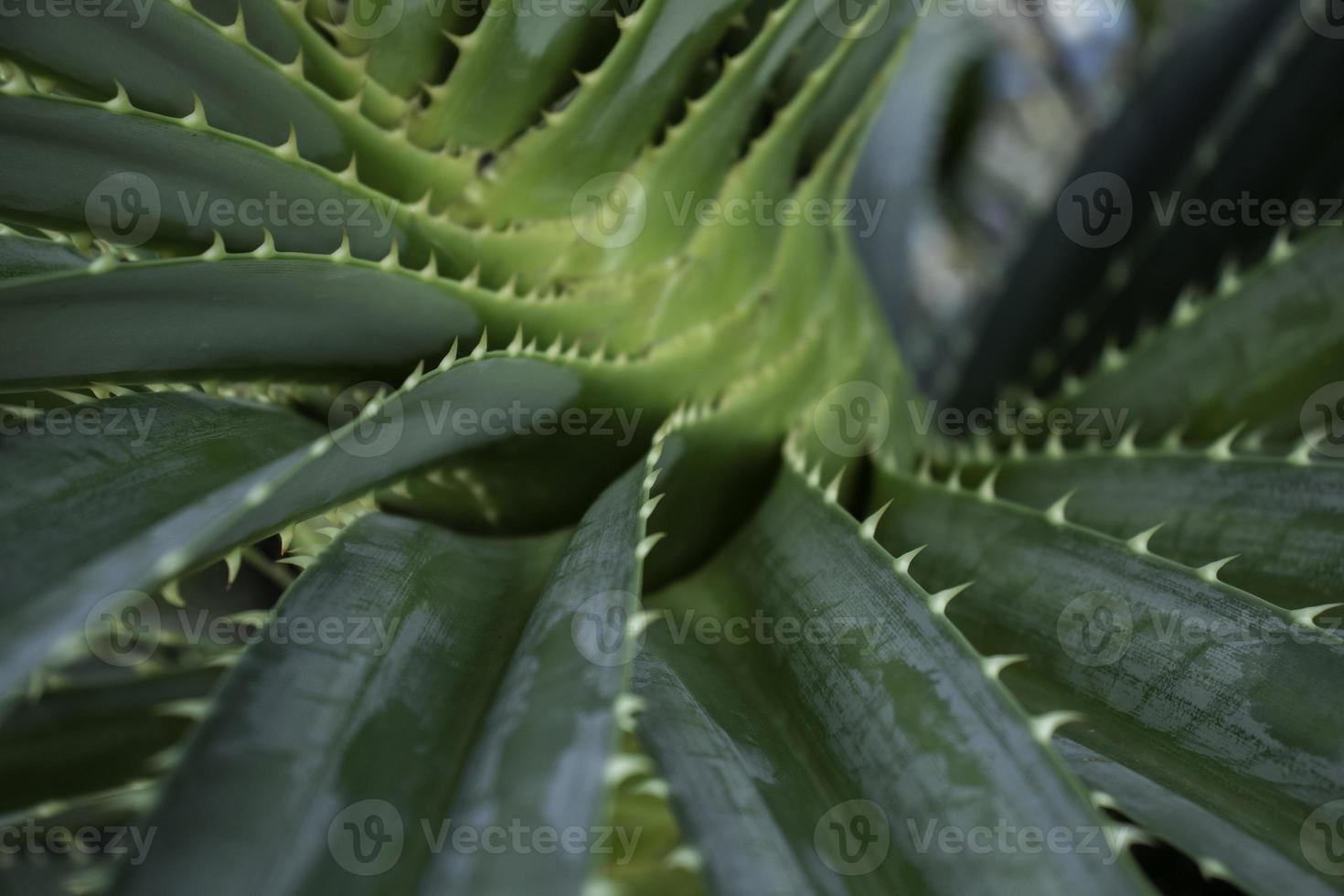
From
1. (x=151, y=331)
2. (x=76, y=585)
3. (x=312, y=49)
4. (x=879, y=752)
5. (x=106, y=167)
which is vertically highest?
(x=312, y=49)

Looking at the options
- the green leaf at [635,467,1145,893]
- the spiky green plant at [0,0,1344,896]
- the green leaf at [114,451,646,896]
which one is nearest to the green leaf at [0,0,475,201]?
the spiky green plant at [0,0,1344,896]

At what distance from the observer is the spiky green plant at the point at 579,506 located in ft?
1.83

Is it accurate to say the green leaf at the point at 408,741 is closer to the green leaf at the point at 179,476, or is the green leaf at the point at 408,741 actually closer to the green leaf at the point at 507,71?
the green leaf at the point at 179,476

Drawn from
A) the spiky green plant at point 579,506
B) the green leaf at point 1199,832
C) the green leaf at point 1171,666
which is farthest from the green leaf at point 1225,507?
the green leaf at point 1199,832

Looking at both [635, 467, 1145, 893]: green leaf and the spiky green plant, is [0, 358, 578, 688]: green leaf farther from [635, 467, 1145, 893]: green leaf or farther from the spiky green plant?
[635, 467, 1145, 893]: green leaf

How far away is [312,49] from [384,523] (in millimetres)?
449

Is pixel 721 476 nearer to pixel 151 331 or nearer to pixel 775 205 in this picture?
pixel 775 205

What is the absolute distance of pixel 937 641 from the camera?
672mm

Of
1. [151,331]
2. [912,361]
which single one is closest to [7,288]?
[151,331]

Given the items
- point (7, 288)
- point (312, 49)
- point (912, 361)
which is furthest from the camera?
point (912, 361)

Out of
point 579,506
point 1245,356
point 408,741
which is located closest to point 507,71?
point 579,506

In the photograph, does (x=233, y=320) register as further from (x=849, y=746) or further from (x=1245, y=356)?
(x=1245, y=356)

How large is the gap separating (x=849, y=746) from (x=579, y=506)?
373 millimetres

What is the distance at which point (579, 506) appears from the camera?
950 millimetres
